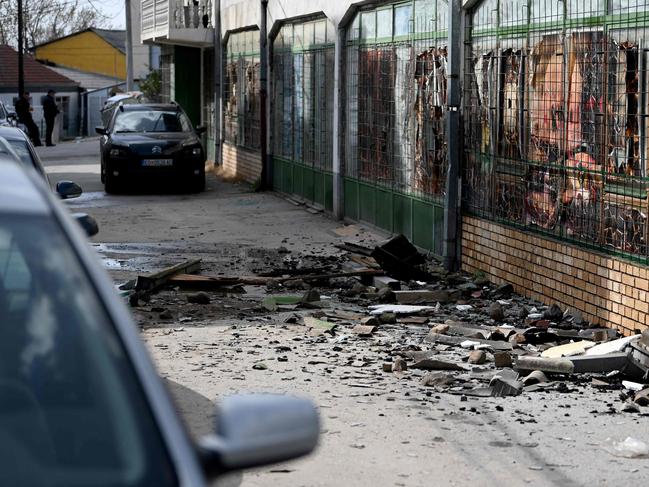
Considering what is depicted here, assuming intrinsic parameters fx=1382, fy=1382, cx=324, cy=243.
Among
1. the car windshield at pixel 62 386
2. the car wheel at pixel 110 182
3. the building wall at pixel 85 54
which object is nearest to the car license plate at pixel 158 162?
the car wheel at pixel 110 182

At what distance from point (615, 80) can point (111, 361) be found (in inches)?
319

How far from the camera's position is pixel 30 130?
47250 mm

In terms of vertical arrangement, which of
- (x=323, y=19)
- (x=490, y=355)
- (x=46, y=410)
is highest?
(x=323, y=19)

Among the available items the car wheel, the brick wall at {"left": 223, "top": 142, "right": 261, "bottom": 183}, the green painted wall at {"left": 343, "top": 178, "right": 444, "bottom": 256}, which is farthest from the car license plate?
the green painted wall at {"left": 343, "top": 178, "right": 444, "bottom": 256}

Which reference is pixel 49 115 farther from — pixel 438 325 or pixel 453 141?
pixel 438 325

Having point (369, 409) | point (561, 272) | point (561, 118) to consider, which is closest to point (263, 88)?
point (561, 118)

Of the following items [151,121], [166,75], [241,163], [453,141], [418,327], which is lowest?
[418,327]

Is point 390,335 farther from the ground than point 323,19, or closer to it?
closer to it

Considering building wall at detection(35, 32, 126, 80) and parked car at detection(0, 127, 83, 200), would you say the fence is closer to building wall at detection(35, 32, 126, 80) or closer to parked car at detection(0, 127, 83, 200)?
parked car at detection(0, 127, 83, 200)

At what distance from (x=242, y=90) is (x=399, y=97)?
1212cm

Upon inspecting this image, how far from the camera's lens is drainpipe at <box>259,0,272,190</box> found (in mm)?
25406

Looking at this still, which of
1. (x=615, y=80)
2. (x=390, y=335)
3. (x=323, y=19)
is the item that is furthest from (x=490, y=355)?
(x=323, y=19)

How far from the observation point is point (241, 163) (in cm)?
2866

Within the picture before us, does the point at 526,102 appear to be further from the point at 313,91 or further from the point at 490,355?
the point at 313,91
